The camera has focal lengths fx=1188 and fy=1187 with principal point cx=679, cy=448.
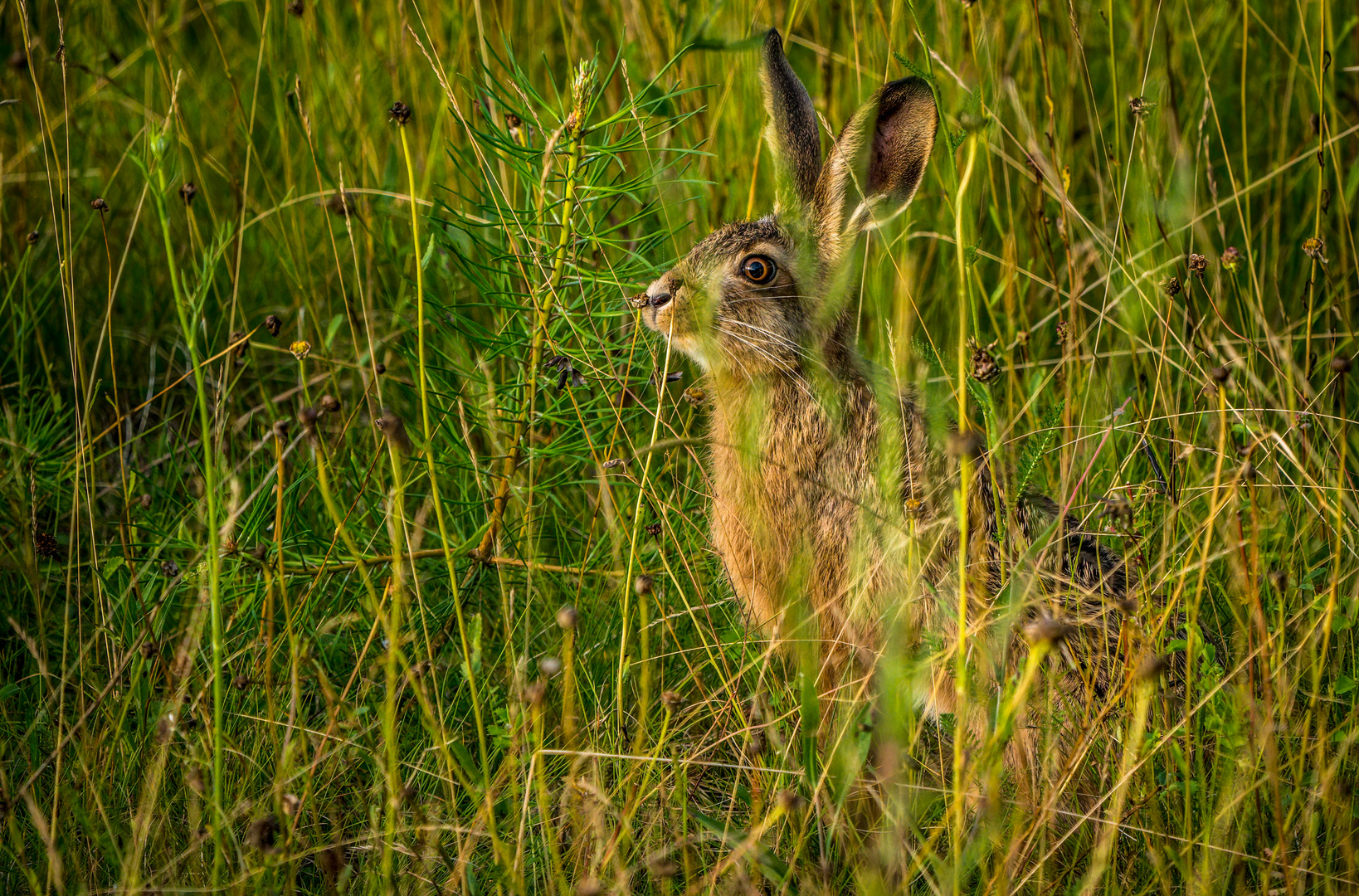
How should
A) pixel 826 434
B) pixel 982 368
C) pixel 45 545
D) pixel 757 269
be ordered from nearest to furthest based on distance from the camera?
1. pixel 982 368
2. pixel 45 545
3. pixel 826 434
4. pixel 757 269

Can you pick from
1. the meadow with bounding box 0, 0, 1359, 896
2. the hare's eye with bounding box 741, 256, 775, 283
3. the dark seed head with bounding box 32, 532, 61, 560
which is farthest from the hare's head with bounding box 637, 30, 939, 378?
the dark seed head with bounding box 32, 532, 61, 560

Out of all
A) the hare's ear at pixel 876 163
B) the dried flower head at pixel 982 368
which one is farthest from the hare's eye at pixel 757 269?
the dried flower head at pixel 982 368

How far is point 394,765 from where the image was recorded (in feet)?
5.85

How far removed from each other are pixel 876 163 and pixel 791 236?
0.31 m

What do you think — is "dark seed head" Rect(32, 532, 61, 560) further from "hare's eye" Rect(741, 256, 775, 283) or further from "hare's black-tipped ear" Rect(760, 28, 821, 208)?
"hare's black-tipped ear" Rect(760, 28, 821, 208)

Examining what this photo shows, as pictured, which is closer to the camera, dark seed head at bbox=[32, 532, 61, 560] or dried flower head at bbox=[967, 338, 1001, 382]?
dried flower head at bbox=[967, 338, 1001, 382]

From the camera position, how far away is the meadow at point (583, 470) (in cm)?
206

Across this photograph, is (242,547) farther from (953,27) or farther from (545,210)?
(953,27)

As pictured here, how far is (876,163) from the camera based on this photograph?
3.16 metres

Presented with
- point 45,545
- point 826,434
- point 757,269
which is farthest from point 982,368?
point 45,545

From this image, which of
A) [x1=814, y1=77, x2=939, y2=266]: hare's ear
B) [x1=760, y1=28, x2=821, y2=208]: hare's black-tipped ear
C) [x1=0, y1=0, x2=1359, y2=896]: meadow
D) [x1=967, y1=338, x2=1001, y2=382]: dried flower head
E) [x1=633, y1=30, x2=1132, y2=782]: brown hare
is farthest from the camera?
[x1=760, y1=28, x2=821, y2=208]: hare's black-tipped ear

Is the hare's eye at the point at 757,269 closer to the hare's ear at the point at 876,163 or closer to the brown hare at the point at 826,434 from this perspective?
the brown hare at the point at 826,434

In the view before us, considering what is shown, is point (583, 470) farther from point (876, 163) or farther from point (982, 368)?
point (982, 368)

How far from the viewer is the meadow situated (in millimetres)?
2062
